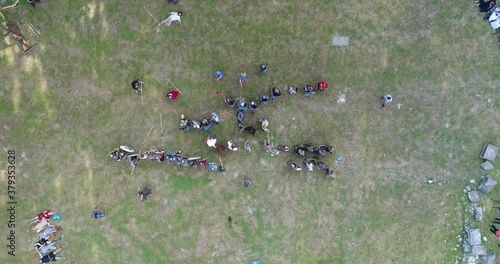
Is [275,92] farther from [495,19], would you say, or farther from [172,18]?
[495,19]

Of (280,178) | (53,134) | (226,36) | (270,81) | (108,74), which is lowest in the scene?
(280,178)

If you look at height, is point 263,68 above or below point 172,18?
below

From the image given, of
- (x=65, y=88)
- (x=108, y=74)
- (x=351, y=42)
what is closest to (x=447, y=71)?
(x=351, y=42)

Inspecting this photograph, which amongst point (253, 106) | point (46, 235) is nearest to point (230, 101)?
point (253, 106)

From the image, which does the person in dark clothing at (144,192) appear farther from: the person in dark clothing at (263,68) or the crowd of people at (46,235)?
the person in dark clothing at (263,68)

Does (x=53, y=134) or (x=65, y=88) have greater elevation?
(x=65, y=88)

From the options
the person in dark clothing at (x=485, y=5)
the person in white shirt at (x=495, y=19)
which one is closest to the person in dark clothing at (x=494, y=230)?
the person in white shirt at (x=495, y=19)

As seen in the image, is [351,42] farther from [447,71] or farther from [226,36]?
[226,36]
